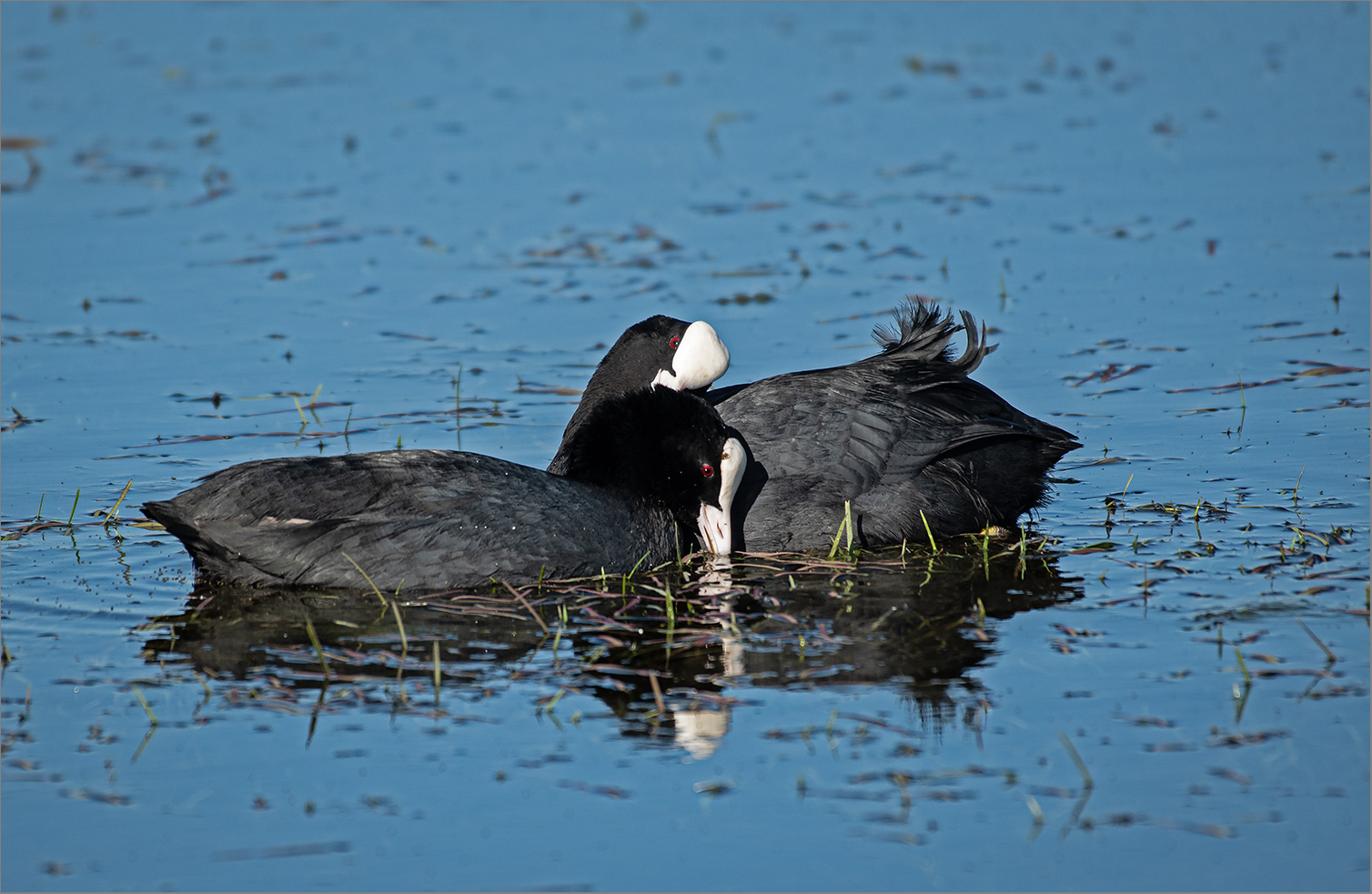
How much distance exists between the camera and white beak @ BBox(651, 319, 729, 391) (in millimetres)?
6605

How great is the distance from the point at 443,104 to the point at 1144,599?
9.96 meters

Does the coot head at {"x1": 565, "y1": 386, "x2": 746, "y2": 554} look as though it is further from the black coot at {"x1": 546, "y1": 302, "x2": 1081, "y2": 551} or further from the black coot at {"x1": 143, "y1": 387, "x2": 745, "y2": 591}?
the black coot at {"x1": 546, "y1": 302, "x2": 1081, "y2": 551}

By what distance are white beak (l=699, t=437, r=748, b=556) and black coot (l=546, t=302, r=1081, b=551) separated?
0.11 meters

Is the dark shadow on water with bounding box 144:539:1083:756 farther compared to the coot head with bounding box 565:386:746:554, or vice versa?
the coot head with bounding box 565:386:746:554

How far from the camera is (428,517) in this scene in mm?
5453

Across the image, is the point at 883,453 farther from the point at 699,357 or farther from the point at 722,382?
the point at 722,382

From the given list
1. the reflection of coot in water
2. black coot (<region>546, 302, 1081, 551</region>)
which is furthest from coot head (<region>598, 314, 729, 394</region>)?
the reflection of coot in water

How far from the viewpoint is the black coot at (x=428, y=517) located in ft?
17.7

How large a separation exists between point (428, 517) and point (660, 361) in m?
1.60

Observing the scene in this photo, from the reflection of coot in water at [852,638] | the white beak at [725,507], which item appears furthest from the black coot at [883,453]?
the reflection of coot in water at [852,638]

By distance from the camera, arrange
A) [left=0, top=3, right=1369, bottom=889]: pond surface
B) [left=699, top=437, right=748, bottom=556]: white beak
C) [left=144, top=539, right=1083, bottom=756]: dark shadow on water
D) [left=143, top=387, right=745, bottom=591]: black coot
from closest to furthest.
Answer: [left=0, top=3, right=1369, bottom=889]: pond surface
[left=144, top=539, right=1083, bottom=756]: dark shadow on water
[left=143, top=387, right=745, bottom=591]: black coot
[left=699, top=437, right=748, bottom=556]: white beak

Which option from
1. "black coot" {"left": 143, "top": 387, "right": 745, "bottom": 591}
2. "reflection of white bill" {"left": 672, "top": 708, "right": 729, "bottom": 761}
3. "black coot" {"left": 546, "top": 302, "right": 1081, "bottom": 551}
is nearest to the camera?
"reflection of white bill" {"left": 672, "top": 708, "right": 729, "bottom": 761}


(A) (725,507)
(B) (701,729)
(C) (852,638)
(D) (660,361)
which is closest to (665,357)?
(D) (660,361)

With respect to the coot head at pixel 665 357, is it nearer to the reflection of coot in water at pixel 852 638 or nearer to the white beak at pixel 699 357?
the white beak at pixel 699 357
